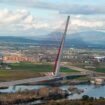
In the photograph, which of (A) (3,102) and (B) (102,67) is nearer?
(A) (3,102)

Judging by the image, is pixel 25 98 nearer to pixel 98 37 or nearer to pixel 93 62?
pixel 93 62

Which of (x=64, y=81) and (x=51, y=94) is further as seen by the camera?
(x=64, y=81)

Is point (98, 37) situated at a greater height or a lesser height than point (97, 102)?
greater

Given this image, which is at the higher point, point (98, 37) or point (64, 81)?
point (98, 37)

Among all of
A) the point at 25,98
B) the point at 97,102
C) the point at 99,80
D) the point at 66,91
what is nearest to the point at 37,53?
the point at 99,80

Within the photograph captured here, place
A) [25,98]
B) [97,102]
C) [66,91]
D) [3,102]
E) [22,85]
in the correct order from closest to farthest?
1. [97,102]
2. [3,102]
3. [25,98]
4. [66,91]
5. [22,85]

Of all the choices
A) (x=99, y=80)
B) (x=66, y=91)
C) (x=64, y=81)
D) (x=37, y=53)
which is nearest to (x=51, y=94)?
(x=66, y=91)

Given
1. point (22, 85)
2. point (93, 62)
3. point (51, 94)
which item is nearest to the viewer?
point (51, 94)

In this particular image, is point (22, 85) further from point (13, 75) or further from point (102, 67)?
point (102, 67)

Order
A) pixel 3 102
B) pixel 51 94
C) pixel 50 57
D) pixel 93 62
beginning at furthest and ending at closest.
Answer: pixel 93 62 < pixel 50 57 < pixel 51 94 < pixel 3 102
